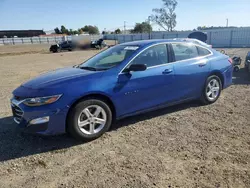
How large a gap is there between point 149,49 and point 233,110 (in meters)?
2.26

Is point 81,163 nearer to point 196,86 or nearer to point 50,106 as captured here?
point 50,106

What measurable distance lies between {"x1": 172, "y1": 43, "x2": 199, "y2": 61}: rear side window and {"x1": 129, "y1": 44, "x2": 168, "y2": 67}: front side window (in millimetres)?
271

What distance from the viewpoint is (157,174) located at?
2.74m

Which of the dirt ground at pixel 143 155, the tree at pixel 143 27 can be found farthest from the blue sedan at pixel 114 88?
the tree at pixel 143 27

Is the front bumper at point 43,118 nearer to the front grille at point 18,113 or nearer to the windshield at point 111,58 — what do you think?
the front grille at point 18,113

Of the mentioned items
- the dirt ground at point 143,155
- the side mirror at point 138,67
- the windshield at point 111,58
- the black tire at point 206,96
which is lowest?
the dirt ground at point 143,155

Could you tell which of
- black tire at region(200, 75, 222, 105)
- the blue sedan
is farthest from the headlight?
black tire at region(200, 75, 222, 105)

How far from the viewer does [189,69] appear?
4648 millimetres

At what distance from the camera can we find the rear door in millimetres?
4540

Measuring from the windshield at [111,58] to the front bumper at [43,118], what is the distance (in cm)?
120

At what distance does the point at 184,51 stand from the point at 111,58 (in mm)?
1590

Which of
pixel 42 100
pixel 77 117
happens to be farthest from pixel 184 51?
pixel 42 100

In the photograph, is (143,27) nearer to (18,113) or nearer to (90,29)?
(90,29)

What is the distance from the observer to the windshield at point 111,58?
13.5 feet
